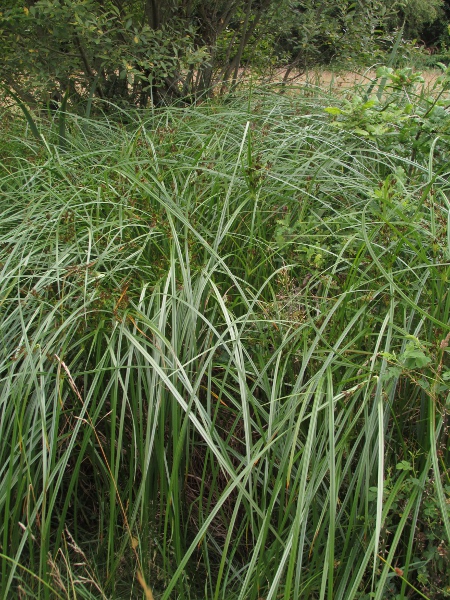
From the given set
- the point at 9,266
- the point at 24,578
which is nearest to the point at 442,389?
the point at 24,578

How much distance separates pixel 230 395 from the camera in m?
1.79

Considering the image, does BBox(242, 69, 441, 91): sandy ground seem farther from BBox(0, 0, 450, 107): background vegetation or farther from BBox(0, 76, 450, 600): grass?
BBox(0, 76, 450, 600): grass

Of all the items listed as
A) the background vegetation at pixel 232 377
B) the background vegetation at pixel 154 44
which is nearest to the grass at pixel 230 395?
the background vegetation at pixel 232 377

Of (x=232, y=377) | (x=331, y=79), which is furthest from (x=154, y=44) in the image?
(x=232, y=377)

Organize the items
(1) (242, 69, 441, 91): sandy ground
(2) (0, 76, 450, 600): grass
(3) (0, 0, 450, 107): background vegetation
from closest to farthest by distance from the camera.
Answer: (2) (0, 76, 450, 600): grass → (3) (0, 0, 450, 107): background vegetation → (1) (242, 69, 441, 91): sandy ground

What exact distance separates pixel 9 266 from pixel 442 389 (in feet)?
4.63

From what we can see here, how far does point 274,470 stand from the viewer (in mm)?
1792

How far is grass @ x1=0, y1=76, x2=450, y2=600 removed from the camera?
151 cm

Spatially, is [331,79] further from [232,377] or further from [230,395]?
[230,395]

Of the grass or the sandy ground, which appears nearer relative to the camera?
the grass

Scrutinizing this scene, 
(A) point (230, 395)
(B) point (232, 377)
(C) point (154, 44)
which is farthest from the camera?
(C) point (154, 44)

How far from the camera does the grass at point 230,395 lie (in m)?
1.51

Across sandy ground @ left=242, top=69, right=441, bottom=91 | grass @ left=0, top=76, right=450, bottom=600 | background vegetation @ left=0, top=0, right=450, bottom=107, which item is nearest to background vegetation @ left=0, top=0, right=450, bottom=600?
grass @ left=0, top=76, right=450, bottom=600

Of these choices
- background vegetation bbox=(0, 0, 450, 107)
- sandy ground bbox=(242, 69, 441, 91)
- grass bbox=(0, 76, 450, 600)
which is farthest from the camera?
sandy ground bbox=(242, 69, 441, 91)
